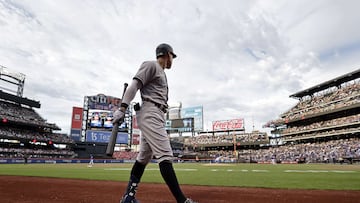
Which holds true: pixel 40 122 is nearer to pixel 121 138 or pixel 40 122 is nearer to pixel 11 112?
pixel 11 112

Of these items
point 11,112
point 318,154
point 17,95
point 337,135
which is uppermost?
point 17,95

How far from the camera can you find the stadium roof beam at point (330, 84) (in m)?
41.2

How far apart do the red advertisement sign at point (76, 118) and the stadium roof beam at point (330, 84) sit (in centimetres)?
4454

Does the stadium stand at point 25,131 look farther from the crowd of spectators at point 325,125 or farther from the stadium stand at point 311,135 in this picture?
the crowd of spectators at point 325,125

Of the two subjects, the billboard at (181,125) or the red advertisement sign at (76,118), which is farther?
the billboard at (181,125)

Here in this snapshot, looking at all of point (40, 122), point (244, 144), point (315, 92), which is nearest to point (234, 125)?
point (244, 144)

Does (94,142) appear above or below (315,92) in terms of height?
below

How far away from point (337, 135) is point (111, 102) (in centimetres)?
3970

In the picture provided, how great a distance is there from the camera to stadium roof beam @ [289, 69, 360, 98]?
41.2 meters

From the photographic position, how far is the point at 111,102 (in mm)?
47375

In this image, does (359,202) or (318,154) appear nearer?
(359,202)

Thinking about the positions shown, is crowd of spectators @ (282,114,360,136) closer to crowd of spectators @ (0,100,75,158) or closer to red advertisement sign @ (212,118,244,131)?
red advertisement sign @ (212,118,244,131)

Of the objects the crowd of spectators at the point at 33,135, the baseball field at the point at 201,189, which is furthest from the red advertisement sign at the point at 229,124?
the baseball field at the point at 201,189

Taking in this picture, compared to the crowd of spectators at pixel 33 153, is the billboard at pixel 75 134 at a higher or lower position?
higher
